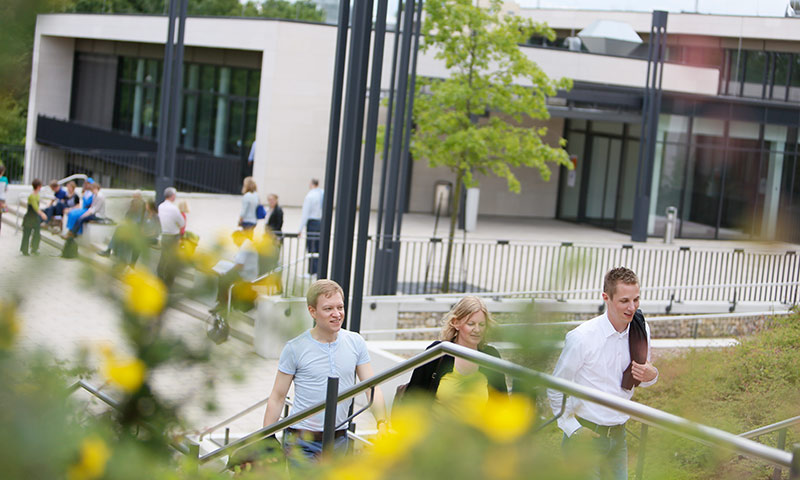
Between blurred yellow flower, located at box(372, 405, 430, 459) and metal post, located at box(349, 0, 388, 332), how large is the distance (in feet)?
24.1

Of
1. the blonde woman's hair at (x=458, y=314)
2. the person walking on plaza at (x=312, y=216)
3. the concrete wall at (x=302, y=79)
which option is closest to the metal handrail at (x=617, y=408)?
the blonde woman's hair at (x=458, y=314)

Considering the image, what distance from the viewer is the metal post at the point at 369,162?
28.3 ft

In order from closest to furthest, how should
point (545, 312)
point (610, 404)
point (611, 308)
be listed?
point (545, 312) < point (610, 404) < point (611, 308)

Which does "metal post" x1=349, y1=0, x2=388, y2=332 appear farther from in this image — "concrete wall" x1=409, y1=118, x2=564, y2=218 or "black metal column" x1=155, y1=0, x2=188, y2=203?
"concrete wall" x1=409, y1=118, x2=564, y2=218

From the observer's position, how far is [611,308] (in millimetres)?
4934

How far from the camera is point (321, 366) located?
5.03m

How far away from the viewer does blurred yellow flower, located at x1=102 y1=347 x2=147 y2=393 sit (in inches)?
56.7

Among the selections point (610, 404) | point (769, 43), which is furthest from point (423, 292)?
point (769, 43)

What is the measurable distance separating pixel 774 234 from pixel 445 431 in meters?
0.48

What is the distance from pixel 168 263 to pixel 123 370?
209 millimetres

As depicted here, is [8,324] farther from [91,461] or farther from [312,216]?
[312,216]

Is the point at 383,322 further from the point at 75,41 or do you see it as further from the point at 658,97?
the point at 75,41

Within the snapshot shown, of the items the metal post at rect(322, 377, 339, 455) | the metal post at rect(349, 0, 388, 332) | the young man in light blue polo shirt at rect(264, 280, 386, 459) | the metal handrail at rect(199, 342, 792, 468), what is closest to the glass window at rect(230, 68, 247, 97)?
the metal post at rect(349, 0, 388, 332)

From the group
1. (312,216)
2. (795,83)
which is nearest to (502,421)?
(312,216)
